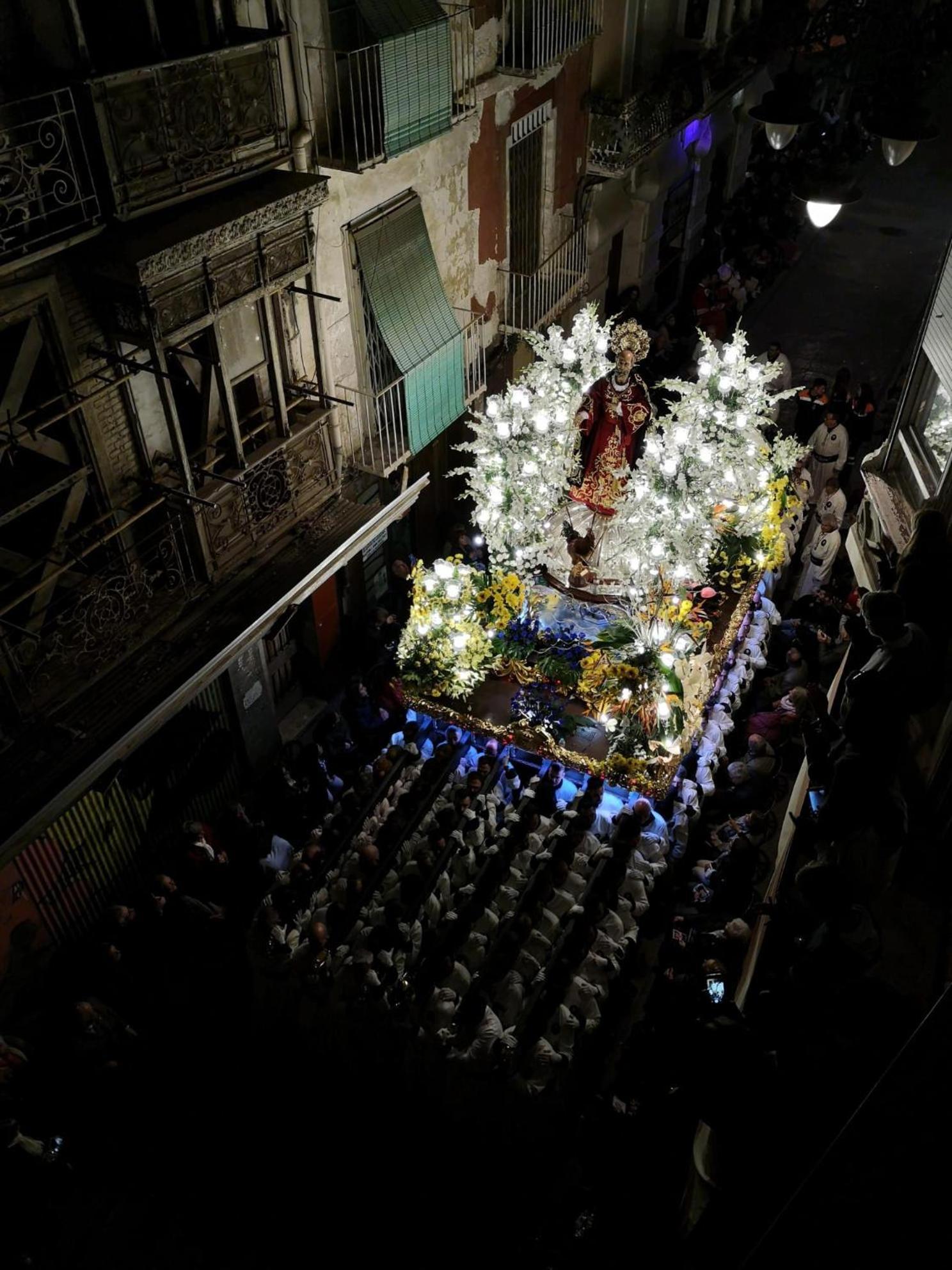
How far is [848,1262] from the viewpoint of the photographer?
2.28 metres

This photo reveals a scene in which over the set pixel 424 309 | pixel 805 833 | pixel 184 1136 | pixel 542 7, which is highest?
pixel 542 7

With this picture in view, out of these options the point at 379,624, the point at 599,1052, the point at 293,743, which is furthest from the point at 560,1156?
the point at 379,624

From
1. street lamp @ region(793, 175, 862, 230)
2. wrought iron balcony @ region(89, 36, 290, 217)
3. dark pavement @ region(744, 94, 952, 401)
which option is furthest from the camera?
dark pavement @ region(744, 94, 952, 401)

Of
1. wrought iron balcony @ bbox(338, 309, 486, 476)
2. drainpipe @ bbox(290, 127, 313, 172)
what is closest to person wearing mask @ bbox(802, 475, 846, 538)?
wrought iron balcony @ bbox(338, 309, 486, 476)

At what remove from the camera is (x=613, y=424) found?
12.4 m

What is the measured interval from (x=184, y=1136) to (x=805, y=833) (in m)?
7.05

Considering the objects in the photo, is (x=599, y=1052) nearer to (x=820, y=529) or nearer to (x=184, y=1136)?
(x=184, y=1136)

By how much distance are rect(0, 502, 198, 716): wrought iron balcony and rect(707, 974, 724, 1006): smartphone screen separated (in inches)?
261

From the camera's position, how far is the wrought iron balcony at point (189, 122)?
Answer: 296 inches

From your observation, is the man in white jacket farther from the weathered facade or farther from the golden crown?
the weathered facade

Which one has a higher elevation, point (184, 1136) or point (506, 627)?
point (506, 627)

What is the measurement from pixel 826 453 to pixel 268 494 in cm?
1057

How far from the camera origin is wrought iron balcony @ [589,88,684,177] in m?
16.7

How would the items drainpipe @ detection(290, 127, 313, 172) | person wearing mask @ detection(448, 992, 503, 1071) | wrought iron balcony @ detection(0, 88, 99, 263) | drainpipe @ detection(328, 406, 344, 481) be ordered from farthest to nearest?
1. drainpipe @ detection(328, 406, 344, 481)
2. drainpipe @ detection(290, 127, 313, 172)
3. person wearing mask @ detection(448, 992, 503, 1071)
4. wrought iron balcony @ detection(0, 88, 99, 263)
